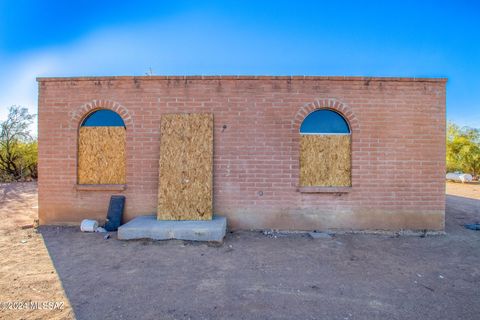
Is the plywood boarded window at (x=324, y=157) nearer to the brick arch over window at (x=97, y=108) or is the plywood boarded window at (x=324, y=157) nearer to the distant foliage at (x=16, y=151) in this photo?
the brick arch over window at (x=97, y=108)

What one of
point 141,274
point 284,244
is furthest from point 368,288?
point 141,274

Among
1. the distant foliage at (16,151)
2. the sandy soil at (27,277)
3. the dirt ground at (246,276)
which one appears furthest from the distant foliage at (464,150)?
the distant foliage at (16,151)

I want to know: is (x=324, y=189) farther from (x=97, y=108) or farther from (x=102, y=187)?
(x=97, y=108)

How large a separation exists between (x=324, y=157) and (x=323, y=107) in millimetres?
1242

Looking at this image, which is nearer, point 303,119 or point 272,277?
point 272,277

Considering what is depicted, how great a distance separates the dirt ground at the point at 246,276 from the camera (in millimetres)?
2883

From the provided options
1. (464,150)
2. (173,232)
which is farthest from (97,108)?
(464,150)

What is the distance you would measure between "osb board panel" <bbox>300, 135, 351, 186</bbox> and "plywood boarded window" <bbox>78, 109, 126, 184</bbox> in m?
4.62

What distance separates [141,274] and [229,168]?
299 cm

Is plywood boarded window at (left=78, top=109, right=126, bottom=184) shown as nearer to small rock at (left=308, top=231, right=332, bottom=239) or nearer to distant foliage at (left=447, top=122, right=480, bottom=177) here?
small rock at (left=308, top=231, right=332, bottom=239)

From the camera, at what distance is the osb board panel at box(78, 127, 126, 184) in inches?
242

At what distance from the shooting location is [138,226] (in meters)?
5.21

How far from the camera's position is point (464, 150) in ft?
70.9

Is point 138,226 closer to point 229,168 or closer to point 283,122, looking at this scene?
point 229,168
